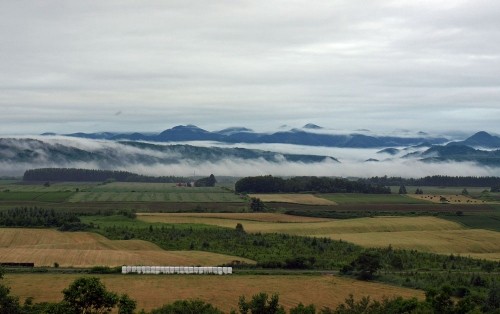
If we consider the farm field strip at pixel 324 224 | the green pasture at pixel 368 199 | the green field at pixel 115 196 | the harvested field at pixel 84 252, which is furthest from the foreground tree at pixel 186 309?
the green pasture at pixel 368 199

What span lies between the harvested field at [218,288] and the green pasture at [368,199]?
91303 millimetres

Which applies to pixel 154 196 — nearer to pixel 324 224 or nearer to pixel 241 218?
pixel 241 218

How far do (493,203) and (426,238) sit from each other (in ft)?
208

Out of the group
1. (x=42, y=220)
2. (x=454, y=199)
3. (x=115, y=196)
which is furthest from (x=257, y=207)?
(x=454, y=199)

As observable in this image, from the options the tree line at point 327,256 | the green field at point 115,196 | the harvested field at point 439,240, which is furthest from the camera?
the green field at point 115,196

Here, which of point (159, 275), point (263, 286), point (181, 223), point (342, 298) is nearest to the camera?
point (342, 298)

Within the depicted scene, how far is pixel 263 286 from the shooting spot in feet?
233

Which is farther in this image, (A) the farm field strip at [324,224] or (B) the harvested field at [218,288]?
(A) the farm field strip at [324,224]

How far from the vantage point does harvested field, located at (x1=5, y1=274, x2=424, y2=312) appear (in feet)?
213

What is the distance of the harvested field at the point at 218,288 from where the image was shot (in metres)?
64.8

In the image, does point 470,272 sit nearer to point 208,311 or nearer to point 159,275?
point 159,275

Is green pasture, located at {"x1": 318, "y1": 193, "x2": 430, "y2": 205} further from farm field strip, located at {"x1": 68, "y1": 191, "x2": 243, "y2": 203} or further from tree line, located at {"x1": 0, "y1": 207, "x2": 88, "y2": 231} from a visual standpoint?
tree line, located at {"x1": 0, "y1": 207, "x2": 88, "y2": 231}

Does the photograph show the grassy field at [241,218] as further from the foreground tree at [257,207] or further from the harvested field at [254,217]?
the foreground tree at [257,207]

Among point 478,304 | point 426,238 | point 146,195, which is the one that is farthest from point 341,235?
point 146,195
